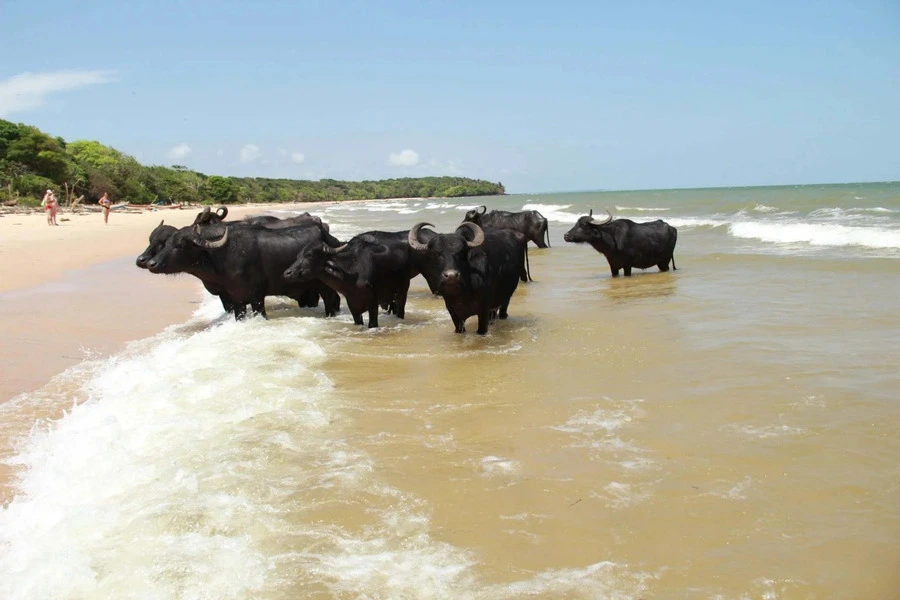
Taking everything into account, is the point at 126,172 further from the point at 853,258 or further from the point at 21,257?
the point at 853,258

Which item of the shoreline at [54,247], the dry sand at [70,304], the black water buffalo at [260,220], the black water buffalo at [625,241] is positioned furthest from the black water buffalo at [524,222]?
the shoreline at [54,247]

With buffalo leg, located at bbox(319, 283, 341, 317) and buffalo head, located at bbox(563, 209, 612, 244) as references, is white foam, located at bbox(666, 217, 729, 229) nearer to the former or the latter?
buffalo head, located at bbox(563, 209, 612, 244)

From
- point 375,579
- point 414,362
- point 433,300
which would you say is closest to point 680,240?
point 433,300

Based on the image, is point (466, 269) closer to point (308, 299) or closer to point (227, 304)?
point (308, 299)

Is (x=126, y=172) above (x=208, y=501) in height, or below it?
above

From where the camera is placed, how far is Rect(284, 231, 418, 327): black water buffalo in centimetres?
915

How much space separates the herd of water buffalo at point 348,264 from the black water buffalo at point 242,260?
0.01m

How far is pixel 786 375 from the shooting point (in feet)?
19.4

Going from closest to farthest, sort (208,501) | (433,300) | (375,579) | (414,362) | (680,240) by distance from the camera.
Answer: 1. (375,579)
2. (208,501)
3. (414,362)
4. (433,300)
5. (680,240)

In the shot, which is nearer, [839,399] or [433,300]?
[839,399]

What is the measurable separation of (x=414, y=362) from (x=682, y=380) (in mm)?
2487

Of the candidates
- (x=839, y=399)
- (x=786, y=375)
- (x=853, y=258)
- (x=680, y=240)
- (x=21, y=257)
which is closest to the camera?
(x=839, y=399)

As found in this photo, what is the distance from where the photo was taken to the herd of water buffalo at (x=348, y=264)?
8383 mm

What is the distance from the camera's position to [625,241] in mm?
13898
